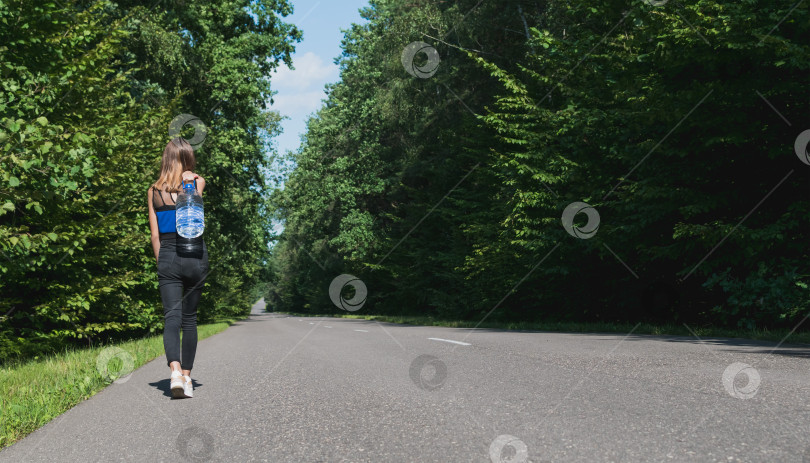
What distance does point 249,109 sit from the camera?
21.9 meters

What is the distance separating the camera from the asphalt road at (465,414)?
125 inches

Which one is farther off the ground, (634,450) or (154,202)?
(154,202)

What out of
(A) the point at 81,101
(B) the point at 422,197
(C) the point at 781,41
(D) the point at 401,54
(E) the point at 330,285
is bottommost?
(E) the point at 330,285

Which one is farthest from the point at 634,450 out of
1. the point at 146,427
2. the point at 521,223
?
the point at 521,223

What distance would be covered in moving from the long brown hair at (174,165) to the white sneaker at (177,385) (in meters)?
1.42

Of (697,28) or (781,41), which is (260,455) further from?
(697,28)

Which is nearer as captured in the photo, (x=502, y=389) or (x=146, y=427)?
(x=146, y=427)

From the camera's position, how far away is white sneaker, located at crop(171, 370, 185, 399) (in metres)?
4.88

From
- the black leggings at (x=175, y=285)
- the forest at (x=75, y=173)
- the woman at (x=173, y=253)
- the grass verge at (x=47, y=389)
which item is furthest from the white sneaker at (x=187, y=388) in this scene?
the forest at (x=75, y=173)

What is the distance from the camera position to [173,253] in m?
4.96

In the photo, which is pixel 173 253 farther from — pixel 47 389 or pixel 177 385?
pixel 47 389

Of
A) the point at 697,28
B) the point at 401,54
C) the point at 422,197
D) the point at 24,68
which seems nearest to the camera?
the point at 24,68

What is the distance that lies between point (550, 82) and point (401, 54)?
8804 millimetres

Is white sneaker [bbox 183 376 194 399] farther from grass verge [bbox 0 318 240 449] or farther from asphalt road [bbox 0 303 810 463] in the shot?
grass verge [bbox 0 318 240 449]
